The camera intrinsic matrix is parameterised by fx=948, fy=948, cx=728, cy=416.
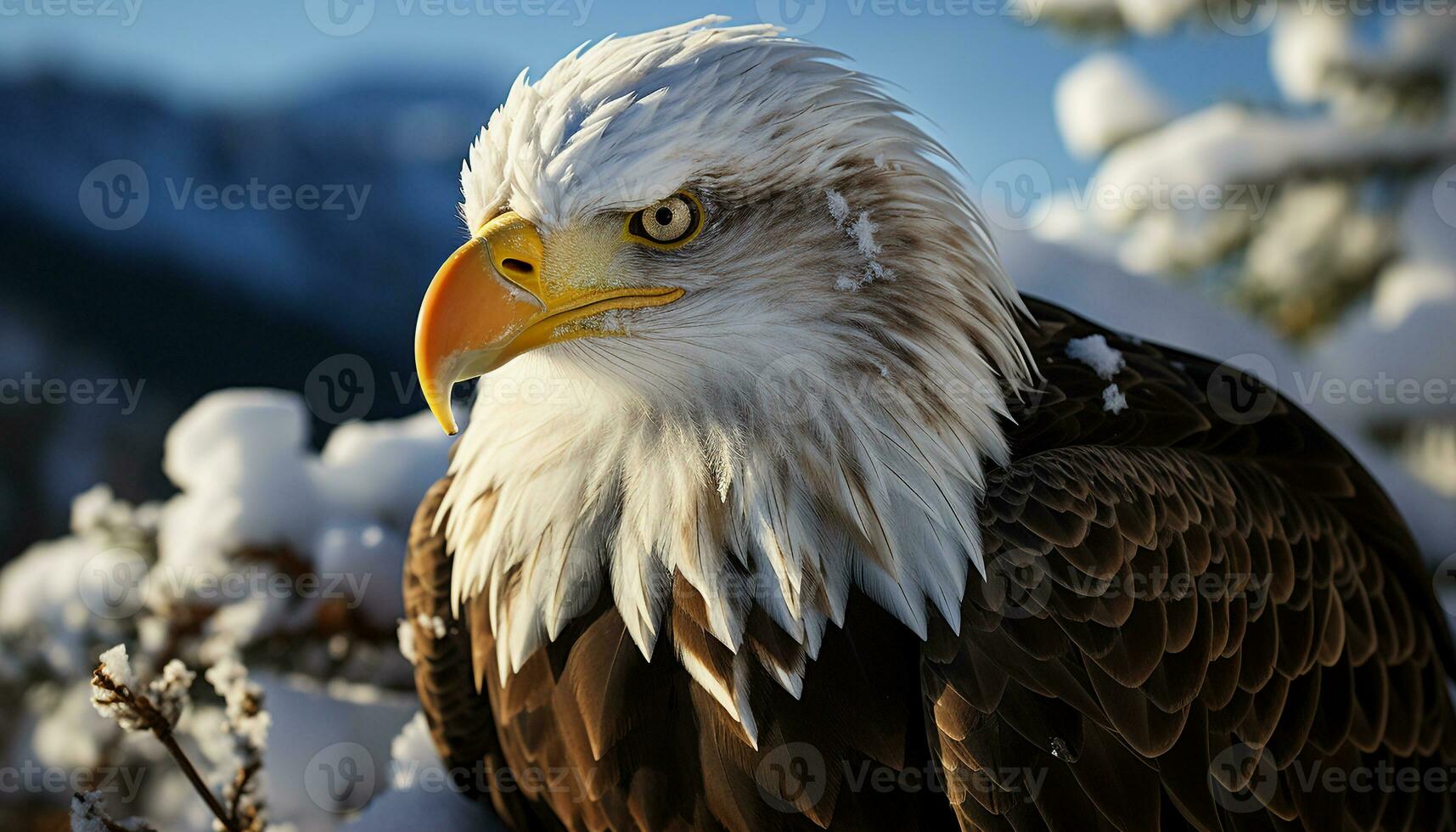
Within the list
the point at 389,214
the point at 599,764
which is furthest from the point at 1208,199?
the point at 389,214

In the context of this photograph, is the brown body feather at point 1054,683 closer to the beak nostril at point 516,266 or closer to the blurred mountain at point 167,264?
the beak nostril at point 516,266

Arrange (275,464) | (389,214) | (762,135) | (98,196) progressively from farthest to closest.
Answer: (389,214), (98,196), (275,464), (762,135)

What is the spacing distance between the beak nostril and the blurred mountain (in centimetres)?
213

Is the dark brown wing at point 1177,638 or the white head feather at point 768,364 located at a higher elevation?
the white head feather at point 768,364

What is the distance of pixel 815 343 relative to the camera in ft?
3.89

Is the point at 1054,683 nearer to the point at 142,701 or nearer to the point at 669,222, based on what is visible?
the point at 669,222

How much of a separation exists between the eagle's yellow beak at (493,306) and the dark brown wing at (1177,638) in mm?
593

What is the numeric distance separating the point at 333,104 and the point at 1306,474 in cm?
448

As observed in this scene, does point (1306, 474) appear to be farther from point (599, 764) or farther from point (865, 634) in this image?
point (599, 764)

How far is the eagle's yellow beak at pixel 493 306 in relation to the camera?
41.4 inches

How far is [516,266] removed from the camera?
1.09 metres

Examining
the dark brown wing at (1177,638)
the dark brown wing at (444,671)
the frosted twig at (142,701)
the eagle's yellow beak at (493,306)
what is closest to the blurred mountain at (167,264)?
the dark brown wing at (444,671)

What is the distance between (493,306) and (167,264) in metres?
3.42

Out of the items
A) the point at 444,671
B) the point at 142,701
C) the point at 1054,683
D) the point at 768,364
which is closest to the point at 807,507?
the point at 768,364
